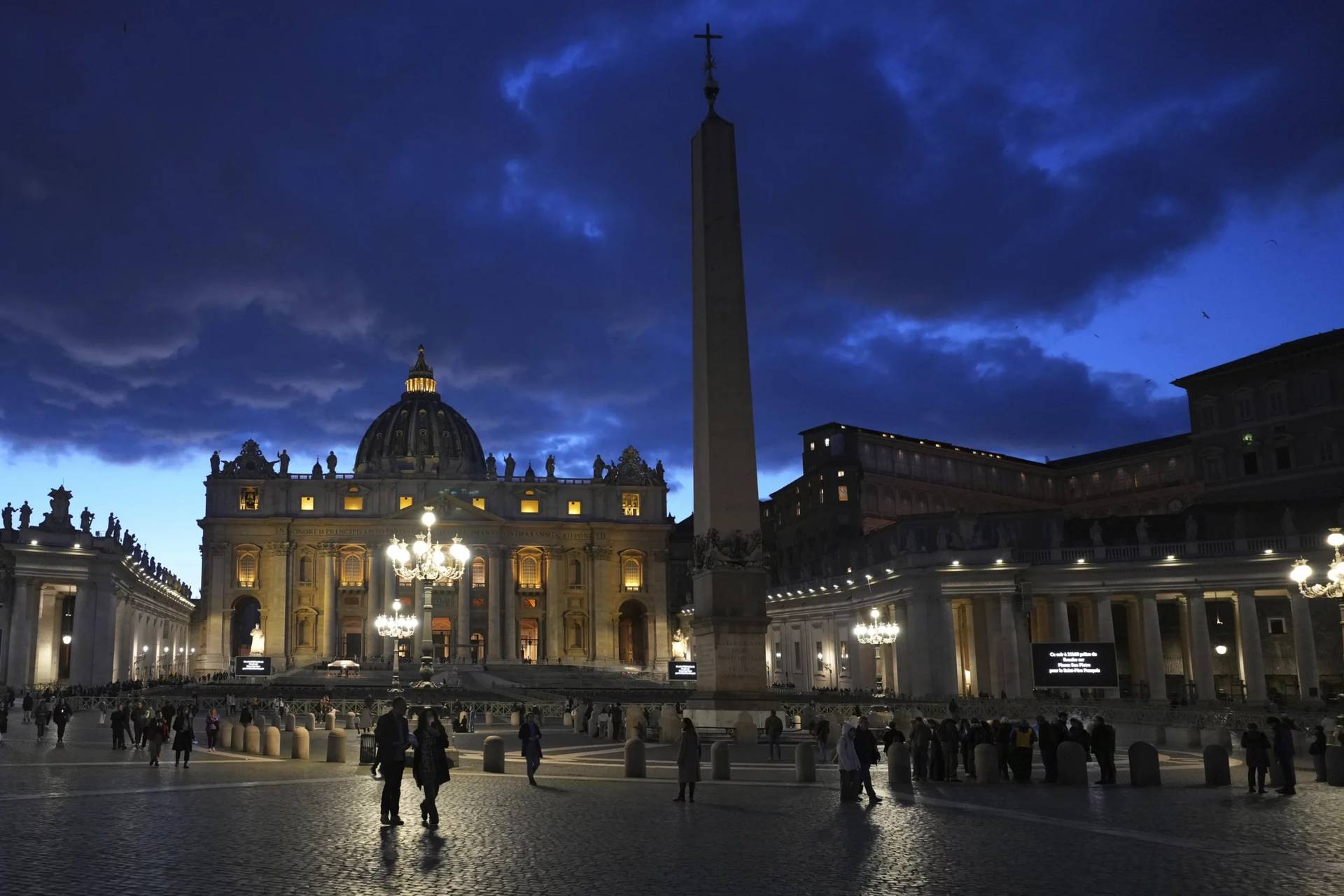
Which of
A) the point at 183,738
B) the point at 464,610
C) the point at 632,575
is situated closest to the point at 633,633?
the point at 632,575

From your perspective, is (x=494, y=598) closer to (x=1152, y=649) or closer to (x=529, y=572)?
(x=529, y=572)

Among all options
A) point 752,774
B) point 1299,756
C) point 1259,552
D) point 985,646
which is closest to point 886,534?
point 985,646

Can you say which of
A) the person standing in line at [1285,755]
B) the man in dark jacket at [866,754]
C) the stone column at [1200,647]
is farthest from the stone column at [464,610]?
the person standing in line at [1285,755]

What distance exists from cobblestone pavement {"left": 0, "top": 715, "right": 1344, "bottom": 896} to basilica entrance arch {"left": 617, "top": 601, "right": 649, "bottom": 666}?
93.6 metres

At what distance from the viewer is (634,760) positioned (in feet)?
65.7

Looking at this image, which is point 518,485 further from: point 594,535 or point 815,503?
point 815,503

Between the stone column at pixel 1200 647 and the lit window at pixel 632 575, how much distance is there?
64929mm

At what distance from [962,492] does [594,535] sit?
3729 centimetres

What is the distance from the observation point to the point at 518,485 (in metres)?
110

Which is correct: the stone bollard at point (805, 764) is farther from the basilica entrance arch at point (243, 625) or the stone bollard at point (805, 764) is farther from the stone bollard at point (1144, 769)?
the basilica entrance arch at point (243, 625)

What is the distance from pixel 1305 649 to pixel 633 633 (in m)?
74.7

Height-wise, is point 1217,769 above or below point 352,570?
below

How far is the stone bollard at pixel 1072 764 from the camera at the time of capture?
19.1 m

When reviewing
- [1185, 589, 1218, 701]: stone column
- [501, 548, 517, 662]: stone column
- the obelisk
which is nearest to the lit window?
[501, 548, 517, 662]: stone column
